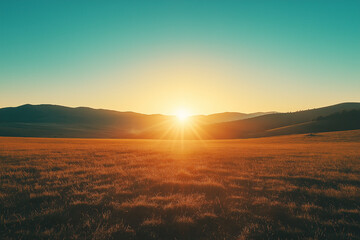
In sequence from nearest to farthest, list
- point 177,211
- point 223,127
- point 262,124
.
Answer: point 177,211 < point 223,127 < point 262,124

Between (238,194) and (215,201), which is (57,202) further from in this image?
(238,194)

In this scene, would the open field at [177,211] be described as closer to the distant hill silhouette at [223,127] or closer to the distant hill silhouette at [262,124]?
the distant hill silhouette at [223,127]

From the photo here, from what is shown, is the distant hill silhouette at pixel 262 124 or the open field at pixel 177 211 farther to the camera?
the distant hill silhouette at pixel 262 124

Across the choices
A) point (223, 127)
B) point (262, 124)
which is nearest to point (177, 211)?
point (223, 127)

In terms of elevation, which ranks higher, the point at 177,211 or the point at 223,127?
the point at 223,127

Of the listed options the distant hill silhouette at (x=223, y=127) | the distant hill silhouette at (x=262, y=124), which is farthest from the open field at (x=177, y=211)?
the distant hill silhouette at (x=262, y=124)

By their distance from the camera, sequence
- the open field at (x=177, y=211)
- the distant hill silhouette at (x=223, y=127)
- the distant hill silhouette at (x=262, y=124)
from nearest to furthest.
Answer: the open field at (x=177, y=211) → the distant hill silhouette at (x=223, y=127) → the distant hill silhouette at (x=262, y=124)

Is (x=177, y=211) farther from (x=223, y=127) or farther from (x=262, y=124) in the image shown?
(x=262, y=124)

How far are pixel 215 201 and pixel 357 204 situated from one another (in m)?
5.03

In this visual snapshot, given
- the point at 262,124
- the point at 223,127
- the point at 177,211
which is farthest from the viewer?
the point at 262,124

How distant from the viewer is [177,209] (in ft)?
17.9

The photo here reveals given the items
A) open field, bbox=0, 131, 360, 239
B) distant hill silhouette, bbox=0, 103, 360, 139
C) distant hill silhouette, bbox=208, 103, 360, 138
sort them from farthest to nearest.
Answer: distant hill silhouette, bbox=208, 103, 360, 138
distant hill silhouette, bbox=0, 103, 360, 139
open field, bbox=0, 131, 360, 239

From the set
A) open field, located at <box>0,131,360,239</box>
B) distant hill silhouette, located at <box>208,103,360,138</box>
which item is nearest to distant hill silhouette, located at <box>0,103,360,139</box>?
distant hill silhouette, located at <box>208,103,360,138</box>

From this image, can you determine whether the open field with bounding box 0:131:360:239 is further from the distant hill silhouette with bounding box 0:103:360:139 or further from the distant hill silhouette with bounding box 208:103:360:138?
the distant hill silhouette with bounding box 208:103:360:138
